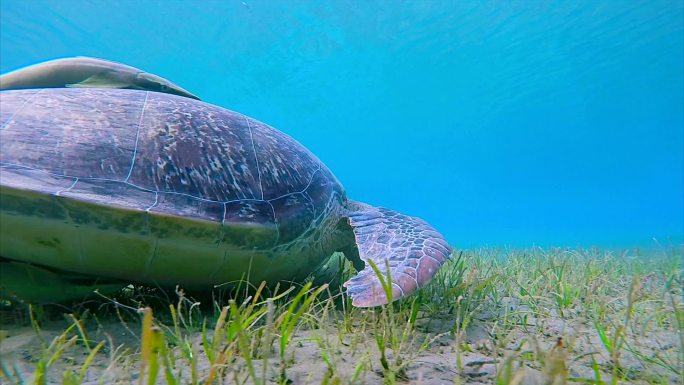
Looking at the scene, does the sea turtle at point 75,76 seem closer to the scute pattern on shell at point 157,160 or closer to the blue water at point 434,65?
the scute pattern on shell at point 157,160

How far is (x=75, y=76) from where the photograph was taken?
310 centimetres

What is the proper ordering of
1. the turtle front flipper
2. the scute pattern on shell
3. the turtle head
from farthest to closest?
1. the turtle head
2. the scute pattern on shell
3. the turtle front flipper

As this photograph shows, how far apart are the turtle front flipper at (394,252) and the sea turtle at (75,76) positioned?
8.02 feet

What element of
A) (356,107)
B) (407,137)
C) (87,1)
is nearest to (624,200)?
(407,137)

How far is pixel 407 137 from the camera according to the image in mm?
88625

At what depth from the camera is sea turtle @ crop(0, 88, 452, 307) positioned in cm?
186

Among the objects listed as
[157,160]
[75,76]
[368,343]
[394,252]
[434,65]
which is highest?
[434,65]

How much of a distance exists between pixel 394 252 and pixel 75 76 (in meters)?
3.18

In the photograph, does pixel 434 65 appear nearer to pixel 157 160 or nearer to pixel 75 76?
pixel 75 76

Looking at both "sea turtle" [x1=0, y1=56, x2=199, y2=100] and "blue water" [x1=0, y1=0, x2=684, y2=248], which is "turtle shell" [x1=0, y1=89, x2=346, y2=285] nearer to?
"sea turtle" [x1=0, y1=56, x2=199, y2=100]

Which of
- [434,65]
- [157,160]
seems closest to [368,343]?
[157,160]

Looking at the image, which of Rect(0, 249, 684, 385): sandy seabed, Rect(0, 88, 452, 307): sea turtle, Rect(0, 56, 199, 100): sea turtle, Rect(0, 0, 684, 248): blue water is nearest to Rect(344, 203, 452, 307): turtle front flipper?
Rect(0, 88, 452, 307): sea turtle

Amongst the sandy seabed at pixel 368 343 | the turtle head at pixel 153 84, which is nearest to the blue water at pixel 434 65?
the sandy seabed at pixel 368 343

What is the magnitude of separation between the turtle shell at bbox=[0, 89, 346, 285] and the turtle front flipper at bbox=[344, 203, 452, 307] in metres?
0.40
